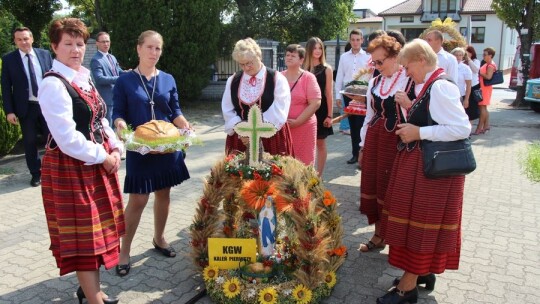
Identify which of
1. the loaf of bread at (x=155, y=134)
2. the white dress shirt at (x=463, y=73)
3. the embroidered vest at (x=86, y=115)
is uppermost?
the white dress shirt at (x=463, y=73)

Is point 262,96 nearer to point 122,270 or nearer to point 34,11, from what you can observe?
point 122,270

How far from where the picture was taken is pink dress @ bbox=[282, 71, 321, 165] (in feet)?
15.9

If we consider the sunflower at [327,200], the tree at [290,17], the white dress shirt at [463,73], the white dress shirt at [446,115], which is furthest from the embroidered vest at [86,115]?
the tree at [290,17]

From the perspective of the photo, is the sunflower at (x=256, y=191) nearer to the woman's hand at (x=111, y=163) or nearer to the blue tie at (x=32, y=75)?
Answer: the woman's hand at (x=111, y=163)

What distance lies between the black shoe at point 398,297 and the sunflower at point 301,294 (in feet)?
1.85

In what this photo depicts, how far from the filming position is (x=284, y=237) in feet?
12.4

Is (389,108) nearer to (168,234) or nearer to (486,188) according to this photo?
(168,234)

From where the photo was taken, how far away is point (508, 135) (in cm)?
1044

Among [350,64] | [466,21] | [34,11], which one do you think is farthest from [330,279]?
[466,21]

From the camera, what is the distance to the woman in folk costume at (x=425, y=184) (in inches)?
117

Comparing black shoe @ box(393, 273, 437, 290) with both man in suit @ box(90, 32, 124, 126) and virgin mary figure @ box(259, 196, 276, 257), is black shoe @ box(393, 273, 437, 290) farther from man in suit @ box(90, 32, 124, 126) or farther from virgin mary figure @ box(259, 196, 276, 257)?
man in suit @ box(90, 32, 124, 126)

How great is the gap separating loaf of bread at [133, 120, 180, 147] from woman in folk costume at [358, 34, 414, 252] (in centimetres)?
176

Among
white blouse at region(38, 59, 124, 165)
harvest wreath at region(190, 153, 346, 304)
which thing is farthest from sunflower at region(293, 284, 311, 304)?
white blouse at region(38, 59, 124, 165)

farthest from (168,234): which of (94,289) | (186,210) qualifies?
(94,289)
